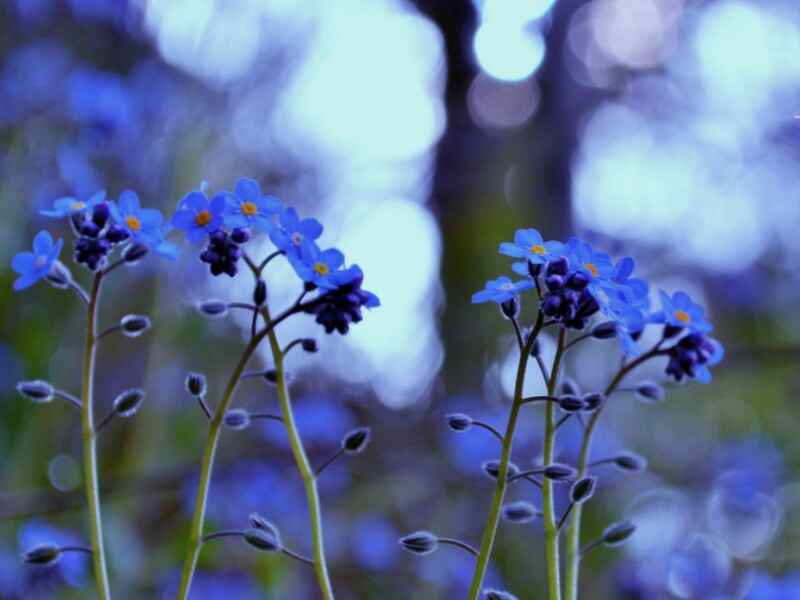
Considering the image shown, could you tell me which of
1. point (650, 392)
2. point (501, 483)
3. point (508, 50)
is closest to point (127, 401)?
point (501, 483)

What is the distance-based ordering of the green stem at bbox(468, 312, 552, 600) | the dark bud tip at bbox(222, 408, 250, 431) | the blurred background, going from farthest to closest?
the blurred background → the dark bud tip at bbox(222, 408, 250, 431) → the green stem at bbox(468, 312, 552, 600)

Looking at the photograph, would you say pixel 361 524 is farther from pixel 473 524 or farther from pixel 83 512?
pixel 83 512

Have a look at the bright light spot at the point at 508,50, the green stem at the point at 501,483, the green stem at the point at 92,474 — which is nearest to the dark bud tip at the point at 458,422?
the green stem at the point at 501,483

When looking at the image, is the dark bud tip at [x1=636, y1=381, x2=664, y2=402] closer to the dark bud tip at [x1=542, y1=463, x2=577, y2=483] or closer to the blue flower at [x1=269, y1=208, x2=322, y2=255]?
the dark bud tip at [x1=542, y1=463, x2=577, y2=483]

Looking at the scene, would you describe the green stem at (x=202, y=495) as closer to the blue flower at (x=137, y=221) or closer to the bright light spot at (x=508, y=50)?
the blue flower at (x=137, y=221)

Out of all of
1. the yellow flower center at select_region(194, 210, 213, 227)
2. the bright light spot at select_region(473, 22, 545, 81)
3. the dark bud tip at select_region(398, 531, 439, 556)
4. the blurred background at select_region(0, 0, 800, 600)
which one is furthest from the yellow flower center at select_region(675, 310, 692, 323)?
the bright light spot at select_region(473, 22, 545, 81)

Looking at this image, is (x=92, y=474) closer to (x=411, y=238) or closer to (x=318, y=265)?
(x=318, y=265)
